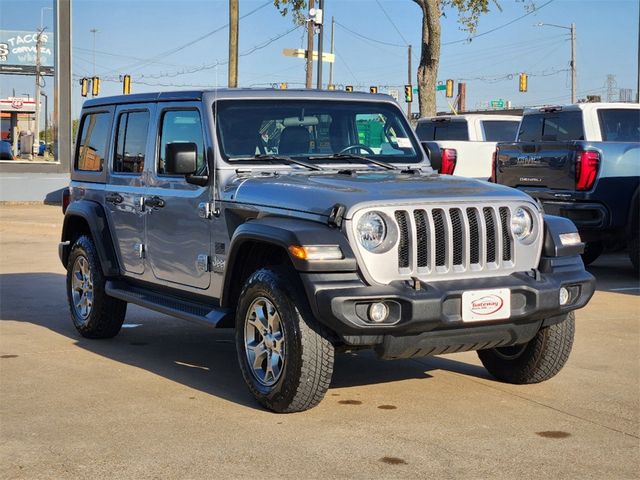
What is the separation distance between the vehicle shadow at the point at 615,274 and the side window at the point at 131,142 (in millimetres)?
5771

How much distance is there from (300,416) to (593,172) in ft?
23.0

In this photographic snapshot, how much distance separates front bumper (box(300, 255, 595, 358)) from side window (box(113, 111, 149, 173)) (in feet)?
9.20

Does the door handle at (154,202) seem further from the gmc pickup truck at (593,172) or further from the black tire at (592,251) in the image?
the black tire at (592,251)

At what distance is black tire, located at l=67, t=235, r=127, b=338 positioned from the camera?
8.12 m

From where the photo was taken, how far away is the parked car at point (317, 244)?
5.52m

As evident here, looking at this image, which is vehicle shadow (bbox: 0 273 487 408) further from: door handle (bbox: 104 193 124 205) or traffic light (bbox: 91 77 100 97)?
traffic light (bbox: 91 77 100 97)

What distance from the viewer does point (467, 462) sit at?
4930mm

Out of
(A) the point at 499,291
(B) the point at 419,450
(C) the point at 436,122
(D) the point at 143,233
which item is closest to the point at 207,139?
(D) the point at 143,233

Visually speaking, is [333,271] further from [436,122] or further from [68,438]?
[436,122]

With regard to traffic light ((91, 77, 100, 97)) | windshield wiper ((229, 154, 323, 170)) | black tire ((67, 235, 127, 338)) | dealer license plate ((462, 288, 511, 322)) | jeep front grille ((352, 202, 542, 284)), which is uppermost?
traffic light ((91, 77, 100, 97))

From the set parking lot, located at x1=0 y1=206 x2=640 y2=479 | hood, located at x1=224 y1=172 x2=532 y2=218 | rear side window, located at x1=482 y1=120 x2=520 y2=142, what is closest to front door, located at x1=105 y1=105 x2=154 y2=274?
parking lot, located at x1=0 y1=206 x2=640 y2=479

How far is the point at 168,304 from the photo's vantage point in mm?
7148

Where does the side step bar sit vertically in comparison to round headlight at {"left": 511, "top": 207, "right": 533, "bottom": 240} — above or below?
below

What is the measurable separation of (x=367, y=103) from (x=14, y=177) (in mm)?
18830
